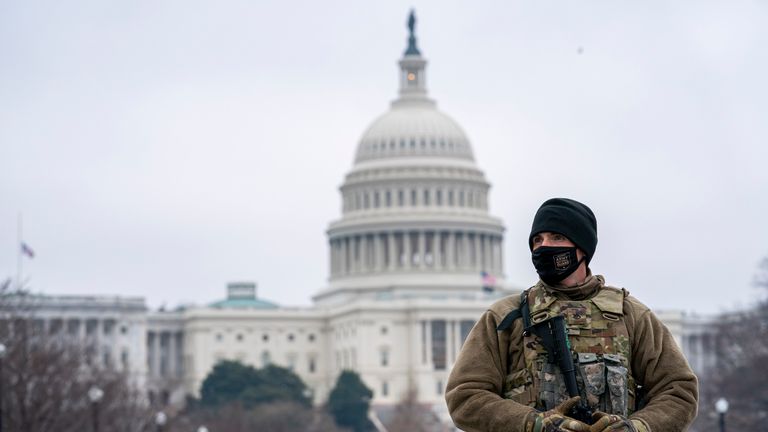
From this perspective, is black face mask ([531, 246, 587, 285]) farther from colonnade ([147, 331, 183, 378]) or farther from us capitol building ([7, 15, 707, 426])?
colonnade ([147, 331, 183, 378])

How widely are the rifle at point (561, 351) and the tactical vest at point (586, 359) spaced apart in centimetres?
3

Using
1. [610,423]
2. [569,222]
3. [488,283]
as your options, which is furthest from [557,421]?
[488,283]

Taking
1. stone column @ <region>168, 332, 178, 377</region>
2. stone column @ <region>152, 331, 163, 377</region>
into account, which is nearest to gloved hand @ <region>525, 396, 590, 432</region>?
stone column @ <region>168, 332, 178, 377</region>

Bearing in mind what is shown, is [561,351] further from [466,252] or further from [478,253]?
[478,253]

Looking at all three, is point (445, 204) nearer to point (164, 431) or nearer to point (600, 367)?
point (164, 431)

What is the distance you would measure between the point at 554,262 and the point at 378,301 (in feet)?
522

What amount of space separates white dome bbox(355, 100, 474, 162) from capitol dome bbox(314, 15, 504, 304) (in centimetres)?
8

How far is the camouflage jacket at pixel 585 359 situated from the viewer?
9820 millimetres

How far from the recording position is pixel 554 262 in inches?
390

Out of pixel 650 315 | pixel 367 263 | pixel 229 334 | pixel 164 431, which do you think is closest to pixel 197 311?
pixel 229 334

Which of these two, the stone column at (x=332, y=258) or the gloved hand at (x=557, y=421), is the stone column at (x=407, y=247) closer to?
the stone column at (x=332, y=258)

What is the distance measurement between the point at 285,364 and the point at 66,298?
1982 centimetres

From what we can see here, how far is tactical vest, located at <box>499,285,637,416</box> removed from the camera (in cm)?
976

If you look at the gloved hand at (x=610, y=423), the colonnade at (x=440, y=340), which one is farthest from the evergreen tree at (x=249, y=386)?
the gloved hand at (x=610, y=423)
